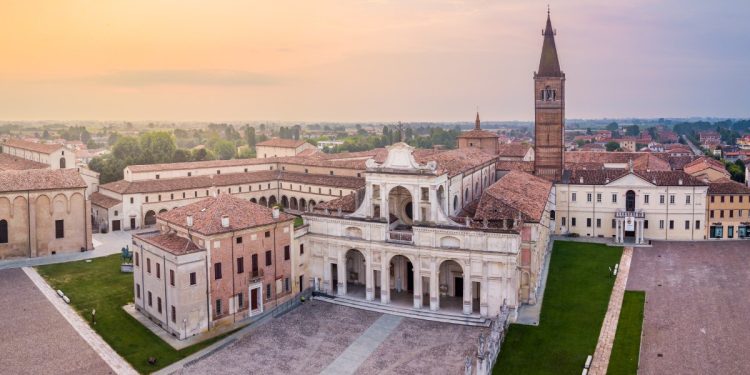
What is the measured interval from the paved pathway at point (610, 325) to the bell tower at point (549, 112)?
50.3ft

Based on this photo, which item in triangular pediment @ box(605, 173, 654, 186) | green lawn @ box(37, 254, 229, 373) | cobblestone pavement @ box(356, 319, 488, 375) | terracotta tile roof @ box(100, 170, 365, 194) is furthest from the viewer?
terracotta tile roof @ box(100, 170, 365, 194)

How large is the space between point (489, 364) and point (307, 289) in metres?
16.5

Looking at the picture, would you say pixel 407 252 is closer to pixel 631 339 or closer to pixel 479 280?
pixel 479 280

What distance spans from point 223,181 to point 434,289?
4241 cm

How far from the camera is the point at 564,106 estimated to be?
61.2m

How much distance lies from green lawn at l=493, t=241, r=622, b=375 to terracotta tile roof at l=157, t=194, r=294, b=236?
16.9 m

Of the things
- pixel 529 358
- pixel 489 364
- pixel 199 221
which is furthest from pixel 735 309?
pixel 199 221

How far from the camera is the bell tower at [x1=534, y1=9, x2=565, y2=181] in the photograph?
198 feet

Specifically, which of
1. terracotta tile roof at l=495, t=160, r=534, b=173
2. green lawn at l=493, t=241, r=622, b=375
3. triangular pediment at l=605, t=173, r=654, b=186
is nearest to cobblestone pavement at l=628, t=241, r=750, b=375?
green lawn at l=493, t=241, r=622, b=375

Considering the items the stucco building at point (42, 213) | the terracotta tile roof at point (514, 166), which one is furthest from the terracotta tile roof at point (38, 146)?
the terracotta tile roof at point (514, 166)

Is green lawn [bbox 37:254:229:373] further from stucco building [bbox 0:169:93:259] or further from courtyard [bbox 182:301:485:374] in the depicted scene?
stucco building [bbox 0:169:93:259]

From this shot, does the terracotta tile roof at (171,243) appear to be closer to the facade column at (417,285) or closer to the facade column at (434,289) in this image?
the facade column at (417,285)

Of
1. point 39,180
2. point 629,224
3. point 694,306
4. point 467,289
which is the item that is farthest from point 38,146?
point 694,306

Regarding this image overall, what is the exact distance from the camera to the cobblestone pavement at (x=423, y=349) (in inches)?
1164
